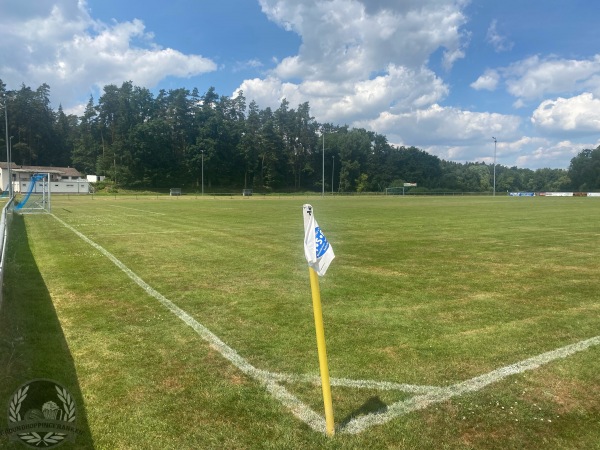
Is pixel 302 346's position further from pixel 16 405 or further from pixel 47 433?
pixel 16 405

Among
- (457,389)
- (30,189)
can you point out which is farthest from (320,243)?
(30,189)

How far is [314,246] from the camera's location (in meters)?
3.30

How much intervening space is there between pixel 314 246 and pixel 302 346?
2128 millimetres

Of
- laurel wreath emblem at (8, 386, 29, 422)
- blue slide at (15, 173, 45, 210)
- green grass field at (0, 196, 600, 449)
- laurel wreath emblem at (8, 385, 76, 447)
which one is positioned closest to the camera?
laurel wreath emblem at (8, 385, 76, 447)

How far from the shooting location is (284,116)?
109m

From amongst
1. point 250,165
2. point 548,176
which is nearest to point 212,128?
point 250,165

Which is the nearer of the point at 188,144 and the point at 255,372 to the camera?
the point at 255,372

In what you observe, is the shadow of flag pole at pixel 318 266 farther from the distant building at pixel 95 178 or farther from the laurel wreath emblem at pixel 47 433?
the distant building at pixel 95 178

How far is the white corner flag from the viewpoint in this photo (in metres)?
3.27

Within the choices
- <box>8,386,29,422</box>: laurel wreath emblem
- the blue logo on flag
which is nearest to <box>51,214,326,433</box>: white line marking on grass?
the blue logo on flag

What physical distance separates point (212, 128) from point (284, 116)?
20.6m

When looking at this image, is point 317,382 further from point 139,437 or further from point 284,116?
point 284,116

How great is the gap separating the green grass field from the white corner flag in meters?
1.27

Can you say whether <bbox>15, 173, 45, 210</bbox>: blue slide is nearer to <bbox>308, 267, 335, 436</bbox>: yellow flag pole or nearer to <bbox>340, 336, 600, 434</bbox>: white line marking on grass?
<bbox>308, 267, 335, 436</bbox>: yellow flag pole
